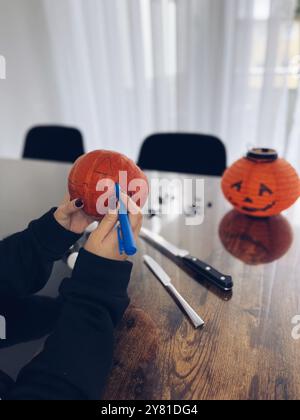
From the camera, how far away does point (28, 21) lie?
7.35 ft

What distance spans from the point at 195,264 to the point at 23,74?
7.55 ft

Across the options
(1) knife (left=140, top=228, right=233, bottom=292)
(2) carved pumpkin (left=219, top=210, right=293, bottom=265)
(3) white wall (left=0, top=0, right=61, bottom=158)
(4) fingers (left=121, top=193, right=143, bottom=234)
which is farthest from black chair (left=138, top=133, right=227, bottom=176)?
(3) white wall (left=0, top=0, right=61, bottom=158)

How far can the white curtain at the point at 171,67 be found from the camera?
1727 mm

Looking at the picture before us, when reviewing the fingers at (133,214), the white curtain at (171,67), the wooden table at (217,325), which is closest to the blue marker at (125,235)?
the fingers at (133,214)

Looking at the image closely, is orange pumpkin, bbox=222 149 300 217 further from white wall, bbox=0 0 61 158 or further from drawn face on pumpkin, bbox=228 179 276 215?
white wall, bbox=0 0 61 158

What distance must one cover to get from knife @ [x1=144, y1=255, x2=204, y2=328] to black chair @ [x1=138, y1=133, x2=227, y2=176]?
28.9 inches

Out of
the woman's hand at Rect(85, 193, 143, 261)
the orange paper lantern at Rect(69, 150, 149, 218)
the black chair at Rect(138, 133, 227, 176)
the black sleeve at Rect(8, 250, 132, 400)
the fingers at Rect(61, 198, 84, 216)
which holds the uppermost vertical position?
the orange paper lantern at Rect(69, 150, 149, 218)

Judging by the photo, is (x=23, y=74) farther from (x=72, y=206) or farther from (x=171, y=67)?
(x=72, y=206)

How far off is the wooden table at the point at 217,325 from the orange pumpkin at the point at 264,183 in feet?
0.18

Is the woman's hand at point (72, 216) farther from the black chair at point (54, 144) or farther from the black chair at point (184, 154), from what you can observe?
the black chair at point (54, 144)

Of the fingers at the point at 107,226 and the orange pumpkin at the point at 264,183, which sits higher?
Result: the fingers at the point at 107,226

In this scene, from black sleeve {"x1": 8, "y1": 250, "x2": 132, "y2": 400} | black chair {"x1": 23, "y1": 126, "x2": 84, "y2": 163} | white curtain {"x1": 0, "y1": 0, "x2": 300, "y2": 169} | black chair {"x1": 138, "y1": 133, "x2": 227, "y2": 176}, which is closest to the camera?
black sleeve {"x1": 8, "y1": 250, "x2": 132, "y2": 400}

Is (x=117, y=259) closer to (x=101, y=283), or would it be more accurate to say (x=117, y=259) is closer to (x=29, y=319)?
(x=101, y=283)

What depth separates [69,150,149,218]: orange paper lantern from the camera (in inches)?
20.0
